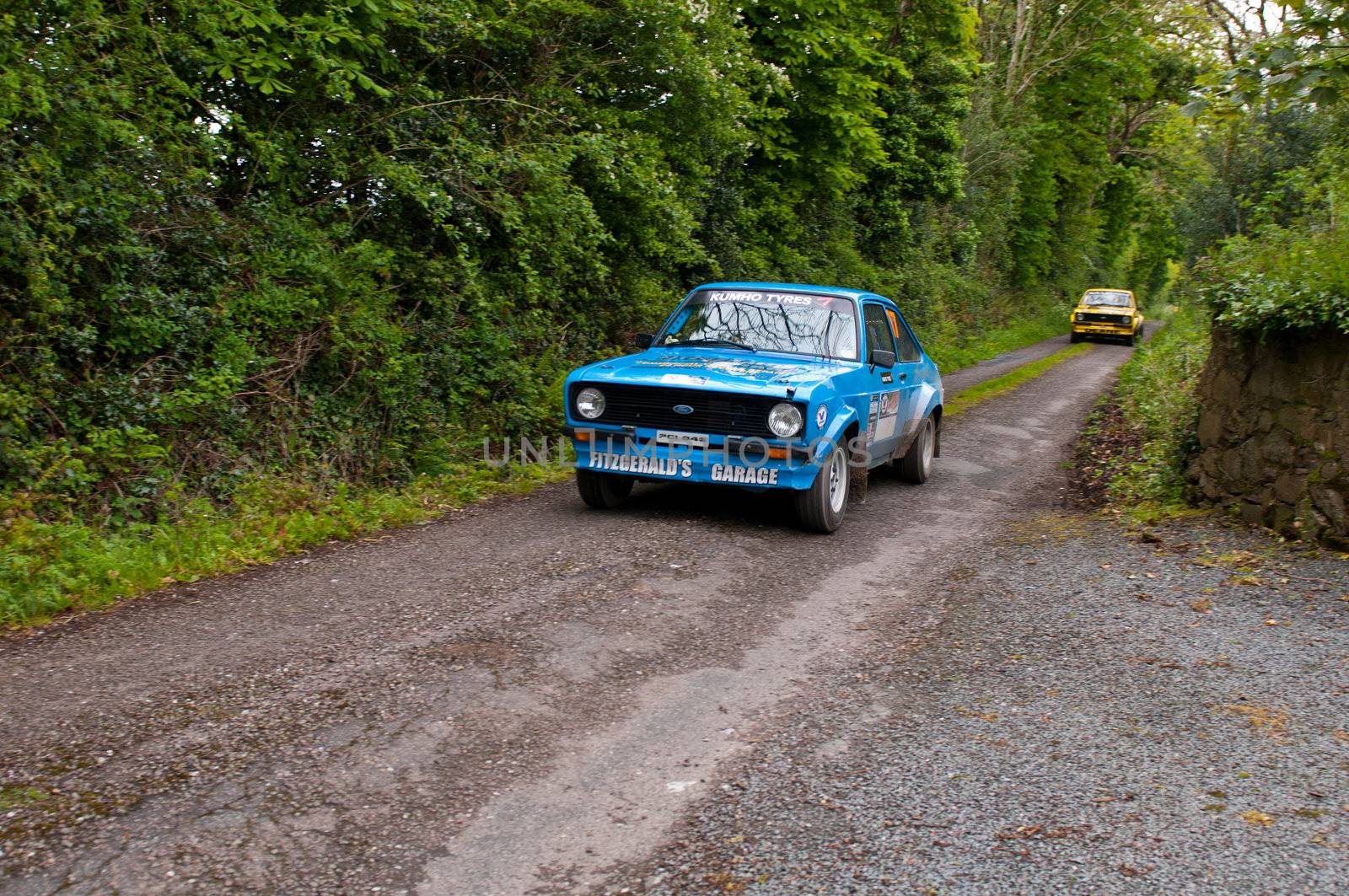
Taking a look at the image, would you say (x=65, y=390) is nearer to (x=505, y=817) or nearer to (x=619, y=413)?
(x=619, y=413)

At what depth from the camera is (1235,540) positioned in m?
7.44

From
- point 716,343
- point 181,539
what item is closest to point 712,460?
point 716,343

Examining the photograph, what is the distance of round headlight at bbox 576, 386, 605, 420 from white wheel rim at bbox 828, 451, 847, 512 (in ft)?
5.78

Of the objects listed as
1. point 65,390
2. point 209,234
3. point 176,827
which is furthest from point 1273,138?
point 176,827

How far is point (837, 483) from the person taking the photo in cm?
Answer: 796

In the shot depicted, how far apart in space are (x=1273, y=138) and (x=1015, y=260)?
2098cm

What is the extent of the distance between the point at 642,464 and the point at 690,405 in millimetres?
560

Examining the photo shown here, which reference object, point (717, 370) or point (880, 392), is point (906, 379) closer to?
point (880, 392)

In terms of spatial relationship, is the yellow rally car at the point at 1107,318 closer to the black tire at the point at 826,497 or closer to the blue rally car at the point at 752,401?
the blue rally car at the point at 752,401

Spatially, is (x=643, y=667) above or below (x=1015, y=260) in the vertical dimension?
below

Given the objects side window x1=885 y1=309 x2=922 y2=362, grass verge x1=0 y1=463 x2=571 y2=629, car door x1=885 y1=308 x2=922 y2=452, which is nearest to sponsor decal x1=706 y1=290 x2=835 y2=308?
car door x1=885 y1=308 x2=922 y2=452

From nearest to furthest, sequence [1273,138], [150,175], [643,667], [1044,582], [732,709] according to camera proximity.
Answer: [732,709] < [643,667] < [1044,582] < [150,175] < [1273,138]

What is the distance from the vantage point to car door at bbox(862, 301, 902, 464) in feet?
28.2

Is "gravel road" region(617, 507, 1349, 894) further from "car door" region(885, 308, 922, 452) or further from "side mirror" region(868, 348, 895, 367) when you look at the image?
"car door" region(885, 308, 922, 452)
